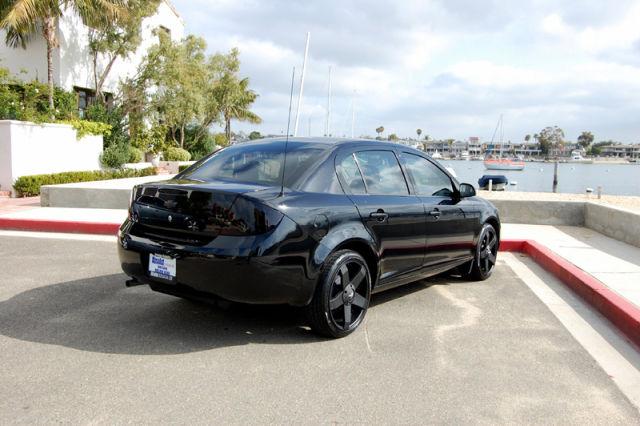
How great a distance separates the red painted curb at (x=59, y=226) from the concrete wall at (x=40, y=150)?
237 inches

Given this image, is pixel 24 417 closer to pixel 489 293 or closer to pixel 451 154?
pixel 489 293

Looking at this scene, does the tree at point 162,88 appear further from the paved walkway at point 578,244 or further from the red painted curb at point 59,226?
the red painted curb at point 59,226

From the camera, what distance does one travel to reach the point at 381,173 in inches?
202

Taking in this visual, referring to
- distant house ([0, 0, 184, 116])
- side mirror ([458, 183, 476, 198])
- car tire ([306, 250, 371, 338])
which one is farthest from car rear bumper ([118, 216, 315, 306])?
distant house ([0, 0, 184, 116])

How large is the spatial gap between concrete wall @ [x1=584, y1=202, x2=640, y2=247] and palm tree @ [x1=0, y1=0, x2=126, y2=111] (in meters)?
15.9

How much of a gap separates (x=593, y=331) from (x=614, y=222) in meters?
5.35

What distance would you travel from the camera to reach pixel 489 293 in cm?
609

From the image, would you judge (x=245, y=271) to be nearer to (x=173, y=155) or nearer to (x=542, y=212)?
(x=542, y=212)

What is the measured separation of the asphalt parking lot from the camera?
126 inches

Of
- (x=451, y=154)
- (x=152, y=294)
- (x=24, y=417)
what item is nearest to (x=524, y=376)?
(x=24, y=417)

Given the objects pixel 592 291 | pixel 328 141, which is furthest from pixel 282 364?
pixel 592 291

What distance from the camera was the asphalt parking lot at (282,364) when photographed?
126 inches

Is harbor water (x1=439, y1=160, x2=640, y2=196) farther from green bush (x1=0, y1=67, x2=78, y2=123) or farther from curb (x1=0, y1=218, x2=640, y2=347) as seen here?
curb (x1=0, y1=218, x2=640, y2=347)

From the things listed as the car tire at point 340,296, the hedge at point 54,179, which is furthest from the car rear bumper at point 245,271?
the hedge at point 54,179
